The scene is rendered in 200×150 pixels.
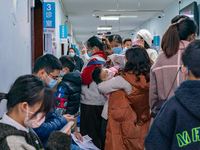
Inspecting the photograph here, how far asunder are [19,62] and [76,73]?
1.88ft

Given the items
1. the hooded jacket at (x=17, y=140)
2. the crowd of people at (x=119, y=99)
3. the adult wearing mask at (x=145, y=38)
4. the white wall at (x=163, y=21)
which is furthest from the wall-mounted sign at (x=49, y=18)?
the white wall at (x=163, y=21)

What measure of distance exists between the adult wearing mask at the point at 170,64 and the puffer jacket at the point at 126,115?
22 centimetres

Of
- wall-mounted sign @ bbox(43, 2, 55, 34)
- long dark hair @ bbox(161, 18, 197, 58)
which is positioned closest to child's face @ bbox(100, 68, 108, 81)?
long dark hair @ bbox(161, 18, 197, 58)

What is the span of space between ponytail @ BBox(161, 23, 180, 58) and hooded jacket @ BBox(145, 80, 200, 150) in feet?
2.45

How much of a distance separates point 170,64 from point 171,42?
172mm

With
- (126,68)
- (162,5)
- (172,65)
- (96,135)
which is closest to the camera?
(172,65)

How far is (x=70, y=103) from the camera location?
2.43m

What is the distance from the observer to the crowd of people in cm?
118

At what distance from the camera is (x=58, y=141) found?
130 centimetres

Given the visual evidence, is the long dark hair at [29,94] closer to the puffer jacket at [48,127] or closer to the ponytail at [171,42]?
the puffer jacket at [48,127]

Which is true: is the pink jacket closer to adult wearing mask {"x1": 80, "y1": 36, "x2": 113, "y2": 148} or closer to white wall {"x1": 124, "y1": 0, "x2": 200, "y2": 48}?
adult wearing mask {"x1": 80, "y1": 36, "x2": 113, "y2": 148}

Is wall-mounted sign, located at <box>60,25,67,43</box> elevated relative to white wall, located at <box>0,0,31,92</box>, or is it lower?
elevated

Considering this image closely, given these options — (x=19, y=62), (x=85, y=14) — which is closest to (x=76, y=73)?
(x=19, y=62)

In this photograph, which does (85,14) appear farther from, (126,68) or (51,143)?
(51,143)
